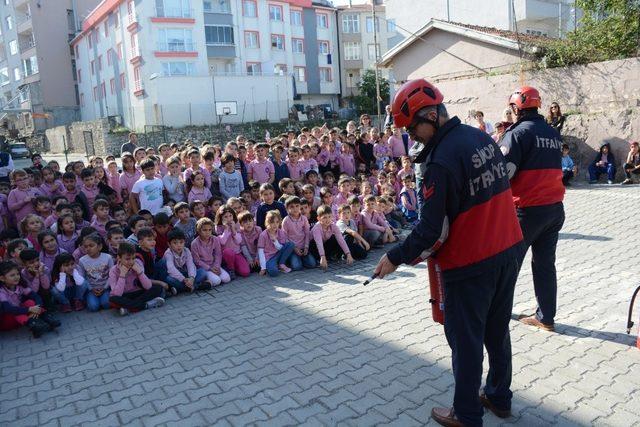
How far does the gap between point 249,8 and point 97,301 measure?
1670 inches

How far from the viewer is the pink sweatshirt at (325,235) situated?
7680 mm

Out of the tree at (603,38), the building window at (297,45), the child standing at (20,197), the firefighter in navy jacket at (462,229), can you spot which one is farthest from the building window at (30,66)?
the firefighter in navy jacket at (462,229)

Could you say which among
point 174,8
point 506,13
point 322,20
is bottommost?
point 506,13

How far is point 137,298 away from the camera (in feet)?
20.4

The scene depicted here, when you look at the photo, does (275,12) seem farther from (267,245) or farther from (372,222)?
(267,245)

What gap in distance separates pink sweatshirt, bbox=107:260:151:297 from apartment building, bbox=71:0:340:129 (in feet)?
106

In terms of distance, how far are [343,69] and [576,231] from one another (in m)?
48.1

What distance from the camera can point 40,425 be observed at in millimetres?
3777

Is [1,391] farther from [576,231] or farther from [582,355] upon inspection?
[576,231]

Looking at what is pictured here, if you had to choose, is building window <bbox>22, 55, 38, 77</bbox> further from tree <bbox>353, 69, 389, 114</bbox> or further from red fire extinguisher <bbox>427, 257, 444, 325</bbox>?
red fire extinguisher <bbox>427, 257, 444, 325</bbox>

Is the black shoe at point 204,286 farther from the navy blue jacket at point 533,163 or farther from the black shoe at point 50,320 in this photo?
the navy blue jacket at point 533,163

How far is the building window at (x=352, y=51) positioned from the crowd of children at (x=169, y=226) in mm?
45734

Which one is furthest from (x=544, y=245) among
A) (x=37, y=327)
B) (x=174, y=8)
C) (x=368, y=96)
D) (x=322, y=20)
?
(x=322, y=20)

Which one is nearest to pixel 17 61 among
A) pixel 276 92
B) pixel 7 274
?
pixel 276 92
